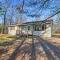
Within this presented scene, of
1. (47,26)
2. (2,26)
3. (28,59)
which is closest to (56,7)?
(28,59)

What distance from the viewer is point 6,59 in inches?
466

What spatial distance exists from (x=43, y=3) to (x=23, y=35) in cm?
3273

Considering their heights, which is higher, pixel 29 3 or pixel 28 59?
pixel 29 3

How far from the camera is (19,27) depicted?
43.9m

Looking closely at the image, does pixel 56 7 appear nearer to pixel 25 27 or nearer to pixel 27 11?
pixel 27 11

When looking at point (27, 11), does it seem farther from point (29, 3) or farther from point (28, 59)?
point (28, 59)

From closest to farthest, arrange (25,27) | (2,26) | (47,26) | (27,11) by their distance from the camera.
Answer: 1. (27,11)
2. (47,26)
3. (25,27)
4. (2,26)

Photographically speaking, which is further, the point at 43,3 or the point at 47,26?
the point at 47,26

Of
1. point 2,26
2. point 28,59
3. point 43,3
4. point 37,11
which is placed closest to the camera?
point 43,3

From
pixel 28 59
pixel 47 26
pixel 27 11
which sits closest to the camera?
pixel 27 11

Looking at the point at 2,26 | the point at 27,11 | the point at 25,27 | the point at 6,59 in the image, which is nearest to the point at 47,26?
the point at 25,27

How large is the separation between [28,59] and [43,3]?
18.3 feet

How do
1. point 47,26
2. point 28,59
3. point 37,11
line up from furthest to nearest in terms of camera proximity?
point 47,26
point 28,59
point 37,11

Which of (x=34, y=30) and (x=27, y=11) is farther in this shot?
(x=34, y=30)
